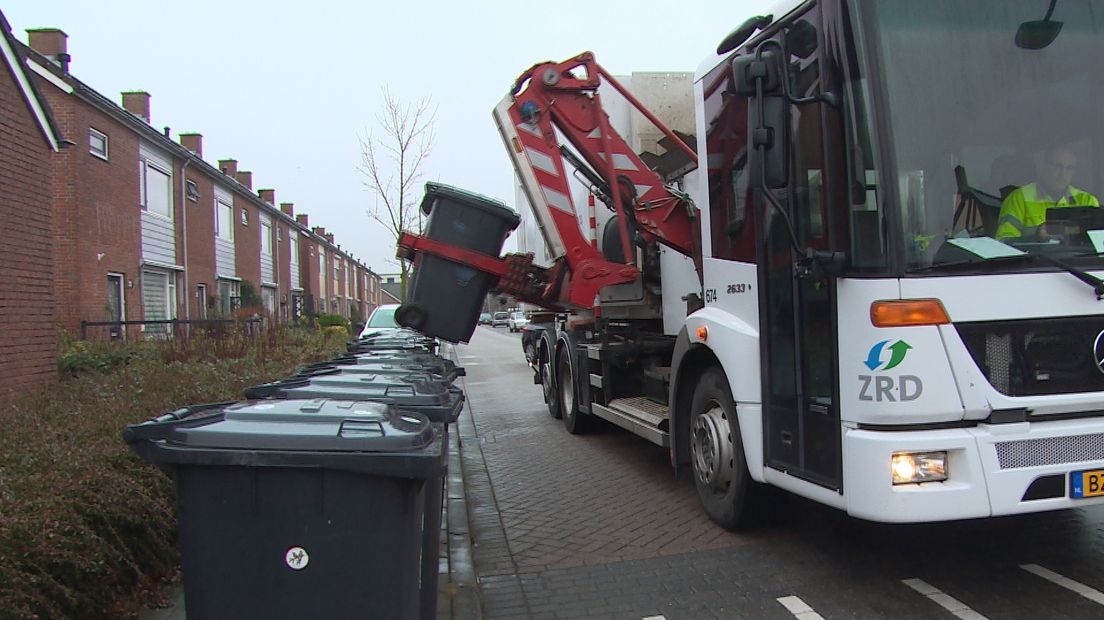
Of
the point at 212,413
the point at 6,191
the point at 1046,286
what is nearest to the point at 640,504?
the point at 1046,286

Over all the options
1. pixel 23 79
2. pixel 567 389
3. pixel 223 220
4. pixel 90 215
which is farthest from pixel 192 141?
pixel 567 389

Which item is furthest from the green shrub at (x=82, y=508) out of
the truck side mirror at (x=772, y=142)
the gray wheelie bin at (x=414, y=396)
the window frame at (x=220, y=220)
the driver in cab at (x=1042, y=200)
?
the window frame at (x=220, y=220)

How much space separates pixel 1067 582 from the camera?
3896 millimetres

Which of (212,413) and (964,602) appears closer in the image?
(212,413)

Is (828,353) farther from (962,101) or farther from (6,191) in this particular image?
(6,191)

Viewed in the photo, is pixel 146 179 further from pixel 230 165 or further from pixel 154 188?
pixel 230 165

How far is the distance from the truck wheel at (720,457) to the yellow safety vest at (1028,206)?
1.70 meters

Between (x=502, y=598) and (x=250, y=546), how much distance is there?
1.97 metres

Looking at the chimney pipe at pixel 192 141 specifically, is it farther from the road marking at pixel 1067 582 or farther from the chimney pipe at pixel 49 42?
the road marking at pixel 1067 582

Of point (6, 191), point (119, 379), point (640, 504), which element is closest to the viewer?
point (640, 504)

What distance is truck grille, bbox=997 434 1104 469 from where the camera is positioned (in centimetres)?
333

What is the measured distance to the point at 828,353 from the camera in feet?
12.1

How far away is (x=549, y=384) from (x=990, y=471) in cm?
733

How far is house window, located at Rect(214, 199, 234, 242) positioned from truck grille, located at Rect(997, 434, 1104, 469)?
27.7 m
